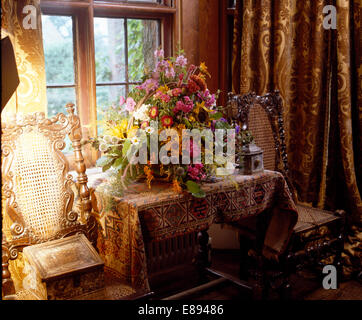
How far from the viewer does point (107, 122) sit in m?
2.17

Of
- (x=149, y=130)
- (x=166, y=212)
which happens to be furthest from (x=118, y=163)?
(x=166, y=212)

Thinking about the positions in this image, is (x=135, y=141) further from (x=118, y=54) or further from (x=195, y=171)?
(x=118, y=54)

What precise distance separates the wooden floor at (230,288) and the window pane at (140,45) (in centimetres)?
144

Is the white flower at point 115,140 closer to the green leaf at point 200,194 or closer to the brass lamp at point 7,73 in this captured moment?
the green leaf at point 200,194

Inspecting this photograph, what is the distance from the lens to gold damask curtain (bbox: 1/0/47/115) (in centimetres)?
211

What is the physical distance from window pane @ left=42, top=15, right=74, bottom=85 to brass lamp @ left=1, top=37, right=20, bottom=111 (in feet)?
3.82

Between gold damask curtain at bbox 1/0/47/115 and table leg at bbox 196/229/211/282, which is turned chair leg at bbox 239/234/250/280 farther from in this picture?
gold damask curtain at bbox 1/0/47/115

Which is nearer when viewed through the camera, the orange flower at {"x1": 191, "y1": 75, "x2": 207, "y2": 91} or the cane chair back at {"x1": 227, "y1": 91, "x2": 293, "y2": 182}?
the orange flower at {"x1": 191, "y1": 75, "x2": 207, "y2": 91}

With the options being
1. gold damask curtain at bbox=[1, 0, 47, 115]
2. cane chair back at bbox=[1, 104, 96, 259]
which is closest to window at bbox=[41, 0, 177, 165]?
gold damask curtain at bbox=[1, 0, 47, 115]

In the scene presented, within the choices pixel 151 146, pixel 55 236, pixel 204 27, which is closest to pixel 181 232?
pixel 151 146

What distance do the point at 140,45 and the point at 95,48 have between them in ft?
1.12

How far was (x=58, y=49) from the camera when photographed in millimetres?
2639

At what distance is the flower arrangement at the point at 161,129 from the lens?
2.06m

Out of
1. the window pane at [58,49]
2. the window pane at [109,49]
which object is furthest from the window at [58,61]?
the window pane at [109,49]
